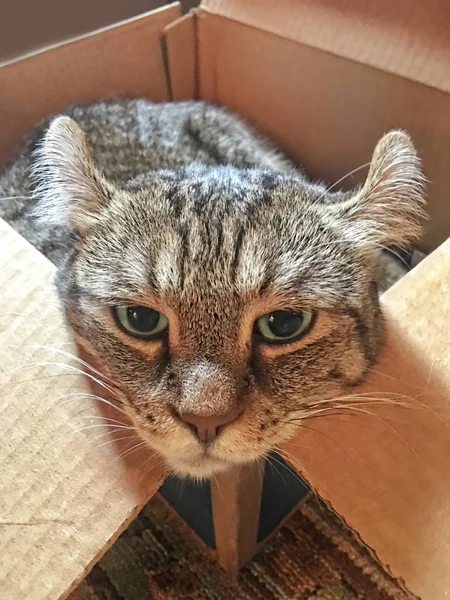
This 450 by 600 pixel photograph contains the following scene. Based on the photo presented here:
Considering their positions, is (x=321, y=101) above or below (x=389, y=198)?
above

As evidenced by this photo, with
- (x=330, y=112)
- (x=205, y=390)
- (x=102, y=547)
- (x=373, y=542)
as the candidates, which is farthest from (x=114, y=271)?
(x=330, y=112)

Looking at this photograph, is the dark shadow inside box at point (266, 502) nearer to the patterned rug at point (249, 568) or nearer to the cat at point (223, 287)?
the patterned rug at point (249, 568)

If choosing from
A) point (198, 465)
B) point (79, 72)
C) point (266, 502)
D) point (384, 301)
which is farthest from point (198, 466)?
point (79, 72)

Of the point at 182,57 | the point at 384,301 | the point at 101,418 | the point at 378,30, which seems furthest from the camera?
the point at 182,57

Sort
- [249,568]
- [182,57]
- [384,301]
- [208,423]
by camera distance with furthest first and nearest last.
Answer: [182,57], [249,568], [384,301], [208,423]

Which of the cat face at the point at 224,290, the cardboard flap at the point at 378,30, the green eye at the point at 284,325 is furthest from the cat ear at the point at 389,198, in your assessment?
the cardboard flap at the point at 378,30

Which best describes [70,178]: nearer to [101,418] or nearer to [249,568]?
[101,418]

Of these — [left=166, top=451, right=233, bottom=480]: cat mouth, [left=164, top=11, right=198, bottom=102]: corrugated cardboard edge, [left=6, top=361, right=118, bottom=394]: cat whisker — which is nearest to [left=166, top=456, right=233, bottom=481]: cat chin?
[left=166, top=451, right=233, bottom=480]: cat mouth
